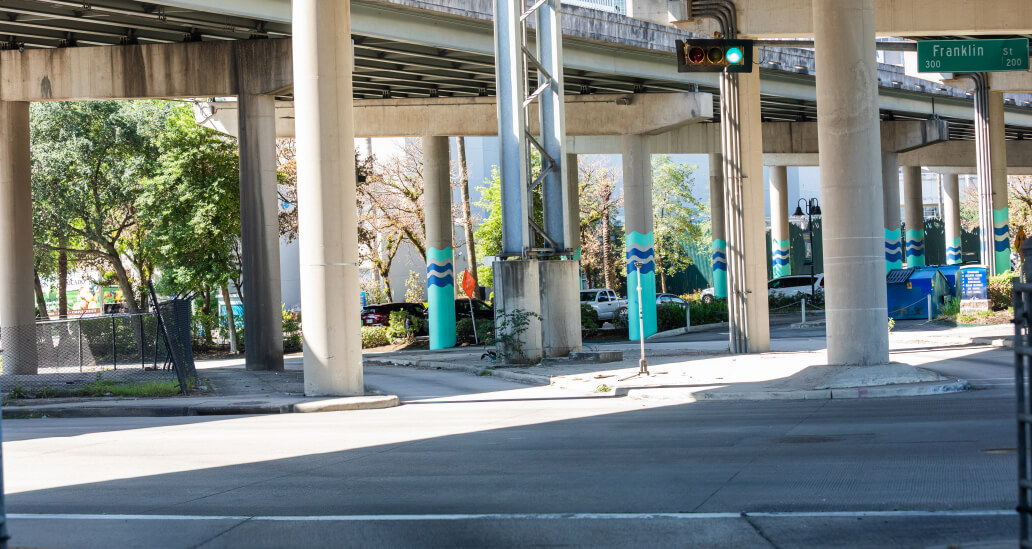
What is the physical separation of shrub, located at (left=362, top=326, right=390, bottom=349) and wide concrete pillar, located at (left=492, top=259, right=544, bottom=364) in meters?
16.5

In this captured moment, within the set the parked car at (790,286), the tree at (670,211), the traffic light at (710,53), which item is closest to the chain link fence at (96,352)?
the traffic light at (710,53)

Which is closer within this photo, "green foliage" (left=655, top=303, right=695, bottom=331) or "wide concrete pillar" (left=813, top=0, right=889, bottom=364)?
"wide concrete pillar" (left=813, top=0, right=889, bottom=364)

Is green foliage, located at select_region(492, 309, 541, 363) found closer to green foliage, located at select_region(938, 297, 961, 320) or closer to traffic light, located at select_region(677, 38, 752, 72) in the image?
traffic light, located at select_region(677, 38, 752, 72)

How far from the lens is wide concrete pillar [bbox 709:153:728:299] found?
175 ft

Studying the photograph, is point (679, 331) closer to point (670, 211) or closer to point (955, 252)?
point (670, 211)

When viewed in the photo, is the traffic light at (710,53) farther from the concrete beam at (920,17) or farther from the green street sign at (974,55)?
the green street sign at (974,55)

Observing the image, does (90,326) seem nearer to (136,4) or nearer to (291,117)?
(136,4)

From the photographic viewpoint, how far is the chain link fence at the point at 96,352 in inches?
850

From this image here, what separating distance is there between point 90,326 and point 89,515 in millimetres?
22867

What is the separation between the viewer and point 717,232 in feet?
176

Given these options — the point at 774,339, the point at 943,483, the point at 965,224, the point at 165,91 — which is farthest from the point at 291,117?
the point at 965,224

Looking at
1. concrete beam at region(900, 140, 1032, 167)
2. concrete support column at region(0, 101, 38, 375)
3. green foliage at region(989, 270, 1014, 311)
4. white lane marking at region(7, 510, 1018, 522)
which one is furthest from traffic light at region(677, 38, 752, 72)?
concrete beam at region(900, 140, 1032, 167)

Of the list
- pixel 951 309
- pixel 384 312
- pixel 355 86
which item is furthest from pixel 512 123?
pixel 384 312

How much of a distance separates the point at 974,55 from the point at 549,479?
21.3m
